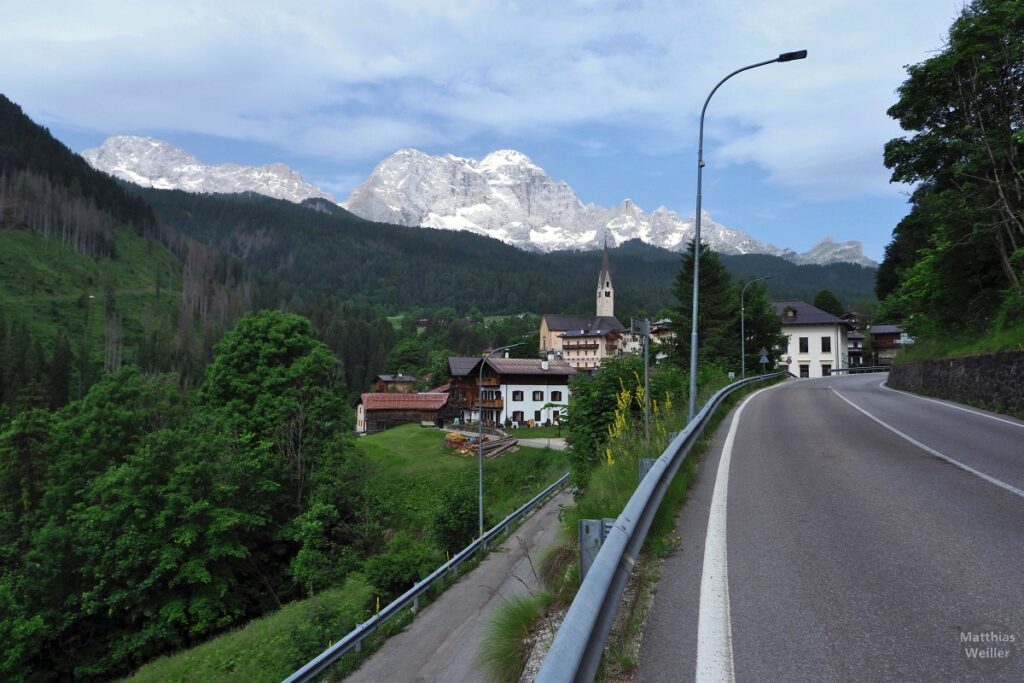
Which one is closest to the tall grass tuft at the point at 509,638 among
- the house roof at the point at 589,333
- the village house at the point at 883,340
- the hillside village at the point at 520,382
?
the hillside village at the point at 520,382

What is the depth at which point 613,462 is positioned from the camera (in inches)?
369

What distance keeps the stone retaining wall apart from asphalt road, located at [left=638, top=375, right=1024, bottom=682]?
8.66m

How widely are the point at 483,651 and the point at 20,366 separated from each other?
11066cm

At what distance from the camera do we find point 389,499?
45531 millimetres

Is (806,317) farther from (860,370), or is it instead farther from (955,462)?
(955,462)

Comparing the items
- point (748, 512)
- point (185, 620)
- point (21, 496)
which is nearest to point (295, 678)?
point (748, 512)

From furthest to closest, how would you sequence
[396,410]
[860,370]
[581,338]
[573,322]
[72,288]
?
[573,322] < [581,338] < [72,288] < [396,410] < [860,370]

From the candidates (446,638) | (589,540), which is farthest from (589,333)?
(589,540)

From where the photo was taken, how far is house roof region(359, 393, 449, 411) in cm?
8538

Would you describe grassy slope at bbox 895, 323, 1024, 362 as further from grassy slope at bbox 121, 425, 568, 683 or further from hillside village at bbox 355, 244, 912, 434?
hillside village at bbox 355, 244, 912, 434

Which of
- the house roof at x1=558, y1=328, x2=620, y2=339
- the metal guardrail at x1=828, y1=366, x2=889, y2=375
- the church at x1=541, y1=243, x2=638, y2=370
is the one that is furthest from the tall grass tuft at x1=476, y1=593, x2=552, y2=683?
the house roof at x1=558, y1=328, x2=620, y2=339

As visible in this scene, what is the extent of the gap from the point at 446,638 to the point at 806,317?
77160 millimetres

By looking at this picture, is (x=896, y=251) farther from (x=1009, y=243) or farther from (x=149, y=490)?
(x=149, y=490)

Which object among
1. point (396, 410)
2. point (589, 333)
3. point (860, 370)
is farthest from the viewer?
point (589, 333)
